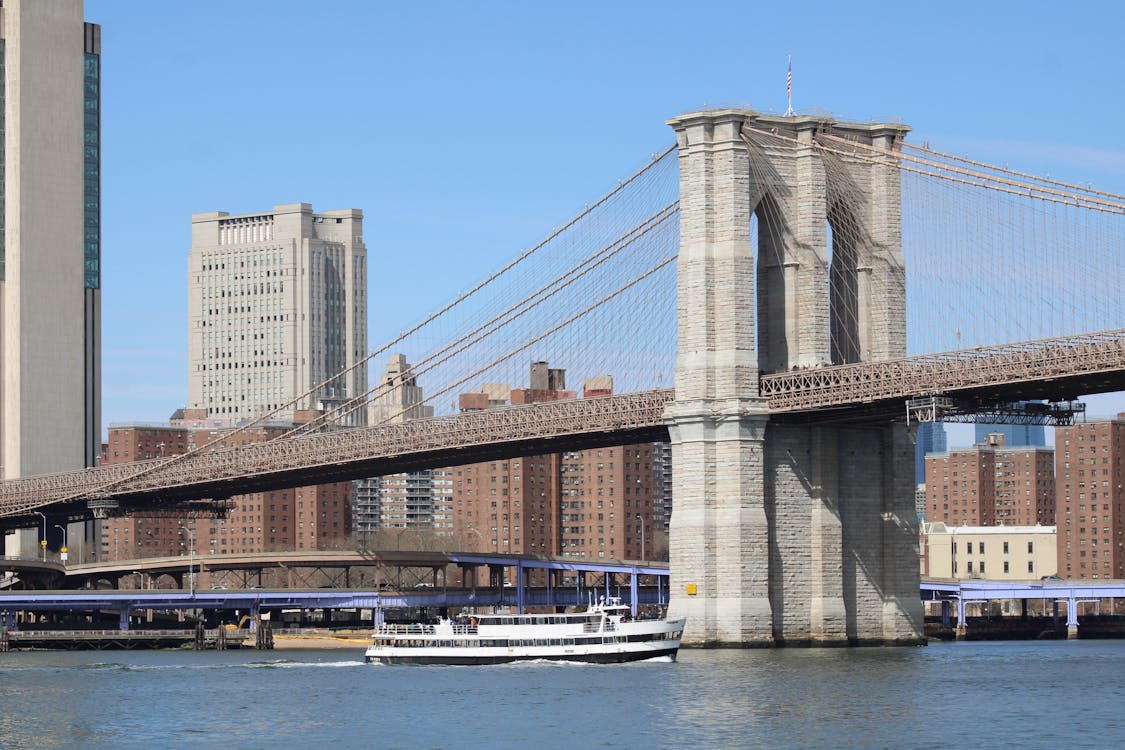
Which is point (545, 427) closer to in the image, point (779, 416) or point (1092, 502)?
point (779, 416)

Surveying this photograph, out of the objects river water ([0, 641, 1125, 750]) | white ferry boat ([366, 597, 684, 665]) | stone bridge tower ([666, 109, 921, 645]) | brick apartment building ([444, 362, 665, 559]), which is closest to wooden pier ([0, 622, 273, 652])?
river water ([0, 641, 1125, 750])

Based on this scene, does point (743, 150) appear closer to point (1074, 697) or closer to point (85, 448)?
point (1074, 697)

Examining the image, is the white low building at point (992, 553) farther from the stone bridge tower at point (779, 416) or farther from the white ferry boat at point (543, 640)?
A: the white ferry boat at point (543, 640)

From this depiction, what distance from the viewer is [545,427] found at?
290 feet

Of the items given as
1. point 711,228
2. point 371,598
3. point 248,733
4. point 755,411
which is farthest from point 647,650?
point 371,598

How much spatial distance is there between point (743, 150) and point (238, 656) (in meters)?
32.4

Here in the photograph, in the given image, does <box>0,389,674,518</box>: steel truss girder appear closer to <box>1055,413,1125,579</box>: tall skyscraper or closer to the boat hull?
the boat hull

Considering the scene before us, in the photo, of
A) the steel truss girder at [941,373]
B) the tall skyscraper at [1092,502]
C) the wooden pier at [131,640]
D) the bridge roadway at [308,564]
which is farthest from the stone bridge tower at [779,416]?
the tall skyscraper at [1092,502]

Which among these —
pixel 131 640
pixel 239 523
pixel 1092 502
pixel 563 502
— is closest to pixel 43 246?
pixel 239 523

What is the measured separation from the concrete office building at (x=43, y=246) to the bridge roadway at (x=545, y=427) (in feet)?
107

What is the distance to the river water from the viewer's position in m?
54.1

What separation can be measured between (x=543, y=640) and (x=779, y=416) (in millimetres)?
11786

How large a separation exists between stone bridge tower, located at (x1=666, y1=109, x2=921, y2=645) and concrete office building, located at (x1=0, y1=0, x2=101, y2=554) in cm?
8487

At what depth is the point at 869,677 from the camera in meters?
68.5
